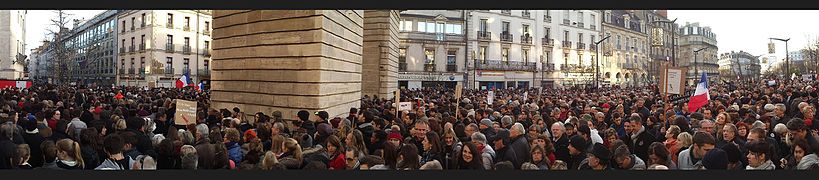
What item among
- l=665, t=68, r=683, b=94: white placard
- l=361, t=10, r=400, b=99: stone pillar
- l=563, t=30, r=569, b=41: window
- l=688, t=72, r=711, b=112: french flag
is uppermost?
l=563, t=30, r=569, b=41: window

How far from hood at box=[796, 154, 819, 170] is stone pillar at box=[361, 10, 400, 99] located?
1685 cm

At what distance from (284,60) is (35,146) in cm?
582

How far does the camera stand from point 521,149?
6723 mm

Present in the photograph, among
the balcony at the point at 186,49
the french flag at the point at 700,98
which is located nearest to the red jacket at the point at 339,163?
the french flag at the point at 700,98

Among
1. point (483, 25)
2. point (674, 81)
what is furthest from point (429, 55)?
point (674, 81)

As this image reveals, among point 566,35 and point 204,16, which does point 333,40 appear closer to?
point 566,35

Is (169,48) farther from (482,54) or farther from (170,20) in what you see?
(482,54)

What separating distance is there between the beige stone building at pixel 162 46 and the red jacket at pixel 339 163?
4600 centimetres

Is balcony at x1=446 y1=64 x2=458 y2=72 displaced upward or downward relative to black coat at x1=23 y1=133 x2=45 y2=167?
upward

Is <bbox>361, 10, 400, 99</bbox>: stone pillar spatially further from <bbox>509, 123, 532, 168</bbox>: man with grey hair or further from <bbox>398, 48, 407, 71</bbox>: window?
<bbox>398, 48, 407, 71</bbox>: window

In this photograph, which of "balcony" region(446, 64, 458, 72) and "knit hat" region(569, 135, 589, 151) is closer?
"knit hat" region(569, 135, 589, 151)

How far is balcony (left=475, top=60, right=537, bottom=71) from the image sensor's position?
1854 inches

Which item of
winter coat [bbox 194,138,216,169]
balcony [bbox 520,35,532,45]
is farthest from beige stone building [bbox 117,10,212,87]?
winter coat [bbox 194,138,216,169]

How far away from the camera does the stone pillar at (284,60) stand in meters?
11.9
